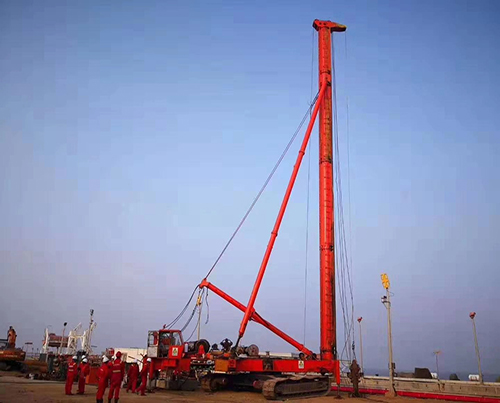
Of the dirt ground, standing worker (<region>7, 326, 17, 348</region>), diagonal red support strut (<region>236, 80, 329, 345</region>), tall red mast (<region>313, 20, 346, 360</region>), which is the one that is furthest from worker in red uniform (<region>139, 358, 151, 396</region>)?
standing worker (<region>7, 326, 17, 348</region>)

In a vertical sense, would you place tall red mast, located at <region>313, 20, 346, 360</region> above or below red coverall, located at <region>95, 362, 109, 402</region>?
above

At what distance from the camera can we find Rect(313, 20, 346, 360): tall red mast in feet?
76.9

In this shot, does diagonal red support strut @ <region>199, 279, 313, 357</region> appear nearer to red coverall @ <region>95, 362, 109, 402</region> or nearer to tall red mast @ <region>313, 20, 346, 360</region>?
tall red mast @ <region>313, 20, 346, 360</region>

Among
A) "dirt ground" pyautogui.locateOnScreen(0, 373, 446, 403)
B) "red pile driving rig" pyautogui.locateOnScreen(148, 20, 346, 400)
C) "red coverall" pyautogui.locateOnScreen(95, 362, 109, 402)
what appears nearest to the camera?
"red coverall" pyautogui.locateOnScreen(95, 362, 109, 402)

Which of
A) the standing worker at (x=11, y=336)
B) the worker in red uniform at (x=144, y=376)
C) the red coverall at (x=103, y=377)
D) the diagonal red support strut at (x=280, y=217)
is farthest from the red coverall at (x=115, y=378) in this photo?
the standing worker at (x=11, y=336)

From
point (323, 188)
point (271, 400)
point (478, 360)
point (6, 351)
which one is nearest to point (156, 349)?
point (271, 400)

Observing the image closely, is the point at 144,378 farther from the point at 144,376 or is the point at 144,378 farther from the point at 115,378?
the point at 115,378

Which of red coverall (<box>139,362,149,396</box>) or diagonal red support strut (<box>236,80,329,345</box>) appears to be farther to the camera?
diagonal red support strut (<box>236,80,329,345</box>)

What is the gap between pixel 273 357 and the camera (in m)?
22.5

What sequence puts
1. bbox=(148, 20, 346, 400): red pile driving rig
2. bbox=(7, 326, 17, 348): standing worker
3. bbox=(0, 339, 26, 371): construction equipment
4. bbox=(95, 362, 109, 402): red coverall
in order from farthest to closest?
bbox=(7, 326, 17, 348): standing worker → bbox=(0, 339, 26, 371): construction equipment → bbox=(148, 20, 346, 400): red pile driving rig → bbox=(95, 362, 109, 402): red coverall

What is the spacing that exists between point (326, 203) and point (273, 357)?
27.6 feet

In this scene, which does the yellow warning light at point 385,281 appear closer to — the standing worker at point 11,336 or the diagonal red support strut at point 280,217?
the diagonal red support strut at point 280,217

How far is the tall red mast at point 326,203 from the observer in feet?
76.9

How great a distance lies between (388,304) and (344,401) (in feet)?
28.1
